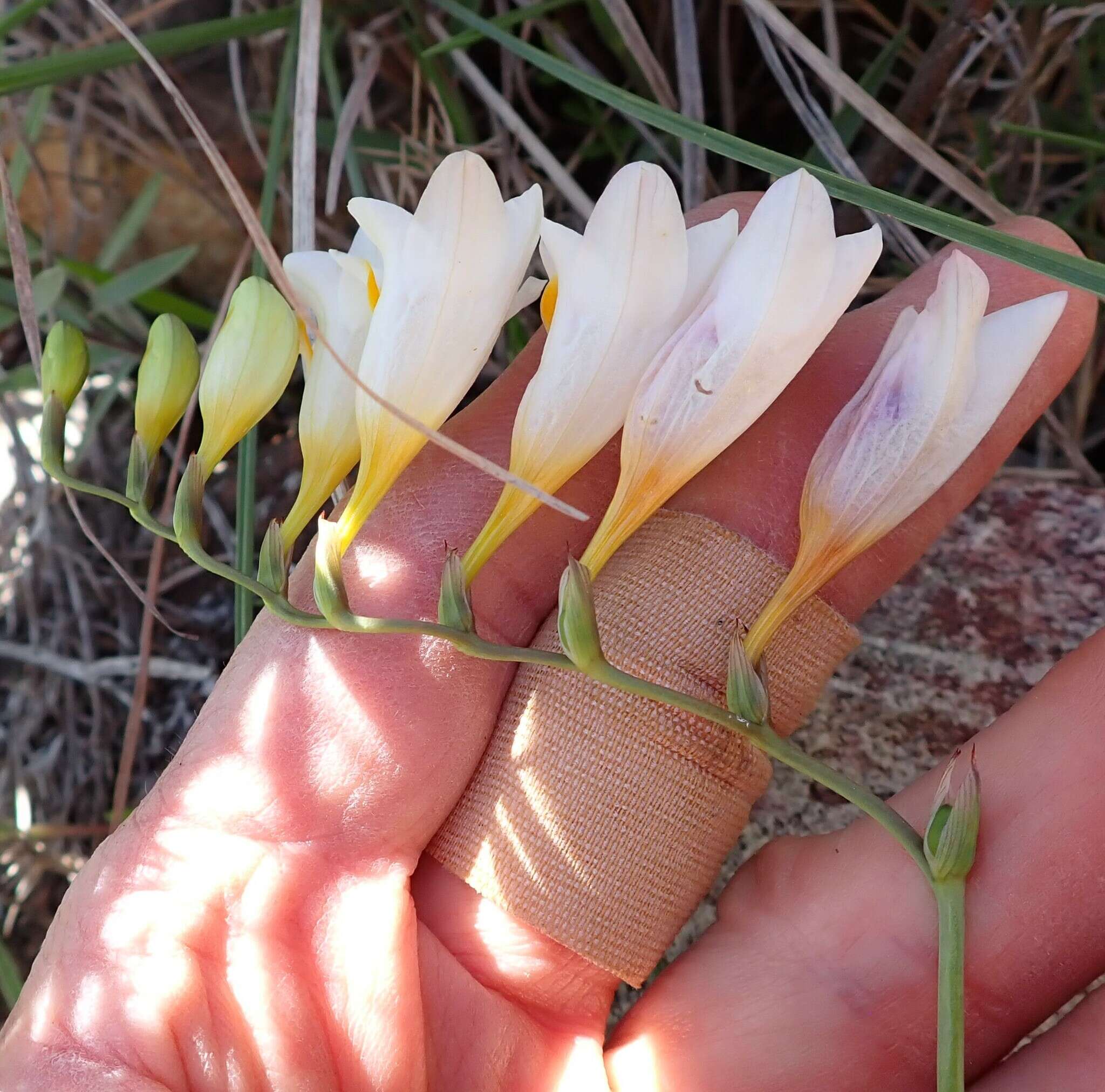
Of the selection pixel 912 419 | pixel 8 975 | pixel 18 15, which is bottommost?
pixel 8 975

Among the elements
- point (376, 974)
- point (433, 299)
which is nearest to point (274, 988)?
point (376, 974)

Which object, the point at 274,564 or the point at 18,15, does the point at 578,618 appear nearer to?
the point at 274,564

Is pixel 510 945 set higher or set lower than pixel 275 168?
lower

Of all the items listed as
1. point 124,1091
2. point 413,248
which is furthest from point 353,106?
point 124,1091

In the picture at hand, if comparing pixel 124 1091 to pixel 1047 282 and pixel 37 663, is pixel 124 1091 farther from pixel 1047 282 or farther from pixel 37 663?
pixel 1047 282

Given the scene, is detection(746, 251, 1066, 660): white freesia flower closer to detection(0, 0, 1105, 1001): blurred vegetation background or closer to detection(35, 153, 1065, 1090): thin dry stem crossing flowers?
detection(35, 153, 1065, 1090): thin dry stem crossing flowers

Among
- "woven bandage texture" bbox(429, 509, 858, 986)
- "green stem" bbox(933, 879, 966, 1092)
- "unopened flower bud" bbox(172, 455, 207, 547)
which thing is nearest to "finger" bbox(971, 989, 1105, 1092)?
"green stem" bbox(933, 879, 966, 1092)
